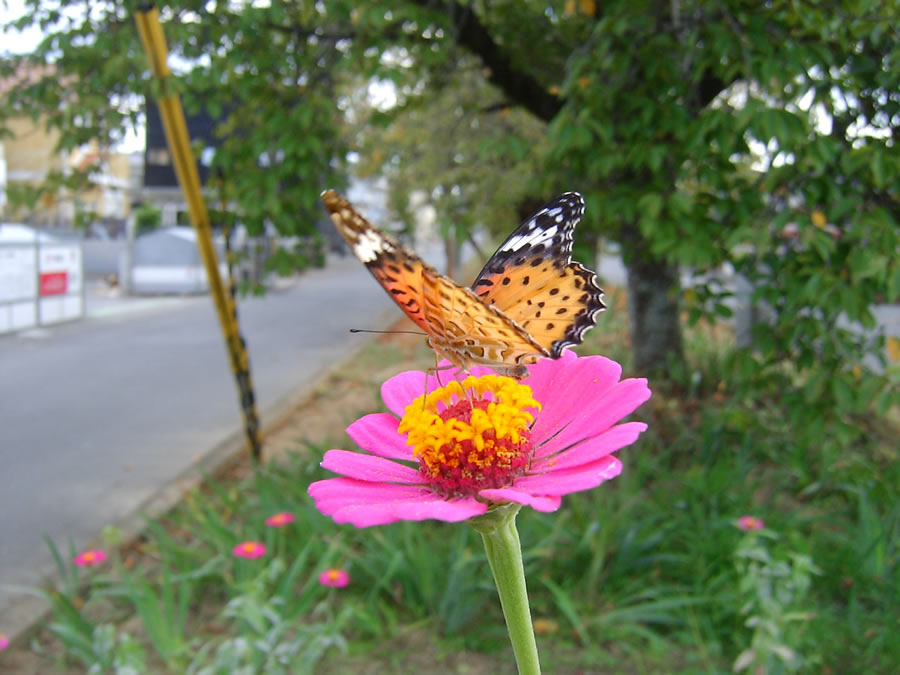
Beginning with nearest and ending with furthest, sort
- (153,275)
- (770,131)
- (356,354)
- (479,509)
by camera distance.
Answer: (479,509) → (770,131) → (356,354) → (153,275)

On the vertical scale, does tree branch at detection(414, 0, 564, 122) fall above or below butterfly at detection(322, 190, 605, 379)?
above

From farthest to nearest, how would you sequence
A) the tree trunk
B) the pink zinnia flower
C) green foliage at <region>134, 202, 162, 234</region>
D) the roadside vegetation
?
1. green foliage at <region>134, 202, 162, 234</region>
2. the tree trunk
3. the roadside vegetation
4. the pink zinnia flower

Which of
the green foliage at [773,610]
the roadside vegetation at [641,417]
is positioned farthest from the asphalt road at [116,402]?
the green foliage at [773,610]

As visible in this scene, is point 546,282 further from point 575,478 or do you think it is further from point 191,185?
point 191,185

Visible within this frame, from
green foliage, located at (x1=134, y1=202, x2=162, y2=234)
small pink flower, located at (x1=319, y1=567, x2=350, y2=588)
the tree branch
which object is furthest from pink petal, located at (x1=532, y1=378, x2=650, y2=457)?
green foliage, located at (x1=134, y1=202, x2=162, y2=234)

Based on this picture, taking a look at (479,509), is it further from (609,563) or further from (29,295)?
(29,295)

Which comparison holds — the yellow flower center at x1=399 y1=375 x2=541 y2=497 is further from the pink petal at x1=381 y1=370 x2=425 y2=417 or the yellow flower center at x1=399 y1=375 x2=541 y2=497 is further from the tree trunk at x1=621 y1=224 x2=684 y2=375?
the tree trunk at x1=621 y1=224 x2=684 y2=375

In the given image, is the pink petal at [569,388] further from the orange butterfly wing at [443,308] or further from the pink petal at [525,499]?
the pink petal at [525,499]

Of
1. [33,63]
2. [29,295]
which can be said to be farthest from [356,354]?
[33,63]
